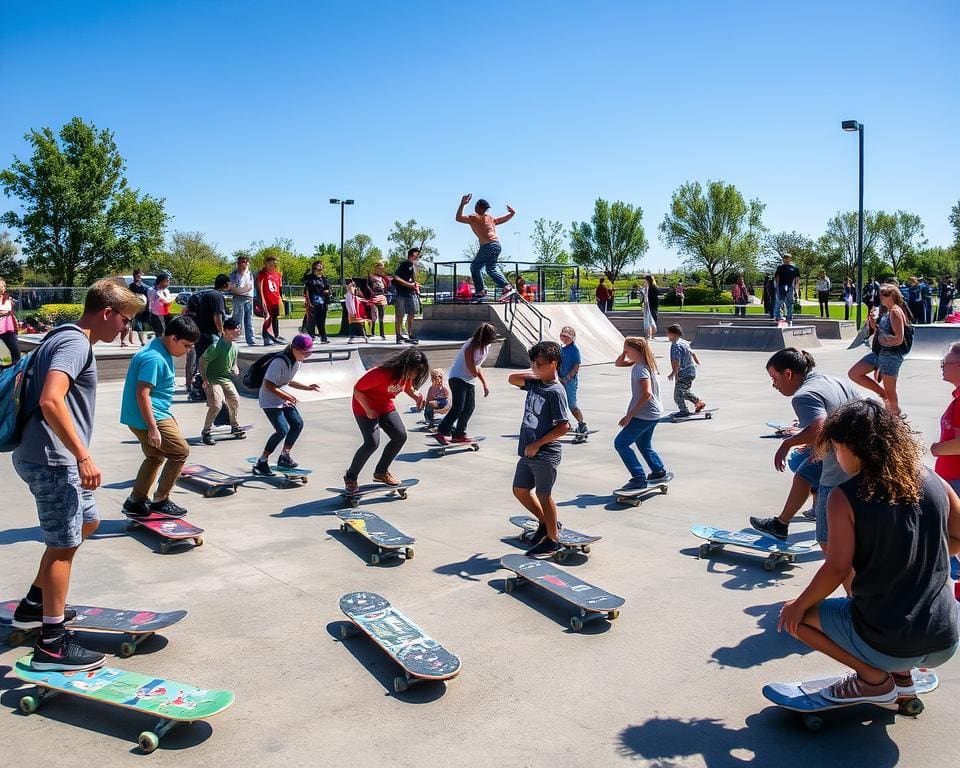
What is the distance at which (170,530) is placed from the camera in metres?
6.29

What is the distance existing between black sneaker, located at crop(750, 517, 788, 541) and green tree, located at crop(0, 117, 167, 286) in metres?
43.1

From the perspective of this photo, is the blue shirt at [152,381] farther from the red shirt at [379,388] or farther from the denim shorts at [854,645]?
the denim shorts at [854,645]

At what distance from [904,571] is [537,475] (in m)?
2.98

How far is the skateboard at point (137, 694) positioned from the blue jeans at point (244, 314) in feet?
42.0

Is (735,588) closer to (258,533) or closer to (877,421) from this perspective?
(877,421)

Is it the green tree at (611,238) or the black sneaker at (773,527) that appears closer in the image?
the black sneaker at (773,527)

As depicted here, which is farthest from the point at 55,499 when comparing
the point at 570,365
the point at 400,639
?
the point at 570,365

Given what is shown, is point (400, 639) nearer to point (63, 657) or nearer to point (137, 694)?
point (137, 694)

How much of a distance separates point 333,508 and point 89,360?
3.73 m

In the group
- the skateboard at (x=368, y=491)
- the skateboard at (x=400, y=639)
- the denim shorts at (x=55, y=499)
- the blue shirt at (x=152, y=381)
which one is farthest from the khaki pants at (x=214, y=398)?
the denim shorts at (x=55, y=499)

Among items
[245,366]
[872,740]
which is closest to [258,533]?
[872,740]

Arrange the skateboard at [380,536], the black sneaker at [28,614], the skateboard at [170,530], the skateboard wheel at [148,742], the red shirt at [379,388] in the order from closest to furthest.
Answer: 1. the skateboard wheel at [148,742]
2. the black sneaker at [28,614]
3. the skateboard at [380,536]
4. the skateboard at [170,530]
5. the red shirt at [379,388]

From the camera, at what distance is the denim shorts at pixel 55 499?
156 inches

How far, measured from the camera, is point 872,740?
3.53m
